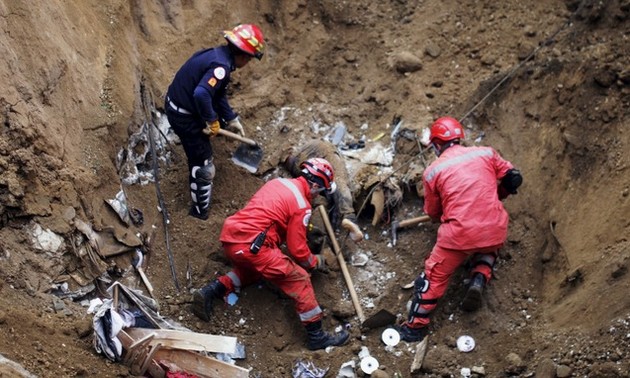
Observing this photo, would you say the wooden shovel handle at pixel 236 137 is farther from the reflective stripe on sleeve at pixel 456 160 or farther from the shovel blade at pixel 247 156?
the reflective stripe on sleeve at pixel 456 160

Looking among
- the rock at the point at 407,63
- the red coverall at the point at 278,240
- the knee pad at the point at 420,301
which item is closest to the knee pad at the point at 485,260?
the knee pad at the point at 420,301

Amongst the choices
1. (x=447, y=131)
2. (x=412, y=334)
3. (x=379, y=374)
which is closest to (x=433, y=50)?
(x=447, y=131)

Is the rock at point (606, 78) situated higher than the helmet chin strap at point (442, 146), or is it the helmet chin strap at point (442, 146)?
the rock at point (606, 78)

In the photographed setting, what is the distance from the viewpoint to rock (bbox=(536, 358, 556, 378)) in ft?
19.6

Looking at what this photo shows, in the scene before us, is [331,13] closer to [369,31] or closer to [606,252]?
[369,31]

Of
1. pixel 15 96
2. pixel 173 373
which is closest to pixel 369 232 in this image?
pixel 173 373

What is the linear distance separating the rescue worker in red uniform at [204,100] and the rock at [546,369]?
377cm

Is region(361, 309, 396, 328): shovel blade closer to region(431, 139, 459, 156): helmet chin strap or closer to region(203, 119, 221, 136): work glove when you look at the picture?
region(431, 139, 459, 156): helmet chin strap

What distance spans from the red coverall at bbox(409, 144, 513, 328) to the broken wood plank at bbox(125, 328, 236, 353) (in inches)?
72.8

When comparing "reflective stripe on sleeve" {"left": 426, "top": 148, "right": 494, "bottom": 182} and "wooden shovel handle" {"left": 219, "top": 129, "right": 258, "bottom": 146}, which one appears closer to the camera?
"reflective stripe on sleeve" {"left": 426, "top": 148, "right": 494, "bottom": 182}

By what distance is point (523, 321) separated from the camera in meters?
6.79

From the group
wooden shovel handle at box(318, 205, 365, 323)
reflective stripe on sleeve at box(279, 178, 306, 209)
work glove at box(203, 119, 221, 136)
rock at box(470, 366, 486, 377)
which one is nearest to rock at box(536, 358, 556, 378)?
rock at box(470, 366, 486, 377)

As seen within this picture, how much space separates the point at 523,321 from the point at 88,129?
4.63 meters

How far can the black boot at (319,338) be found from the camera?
272 inches
